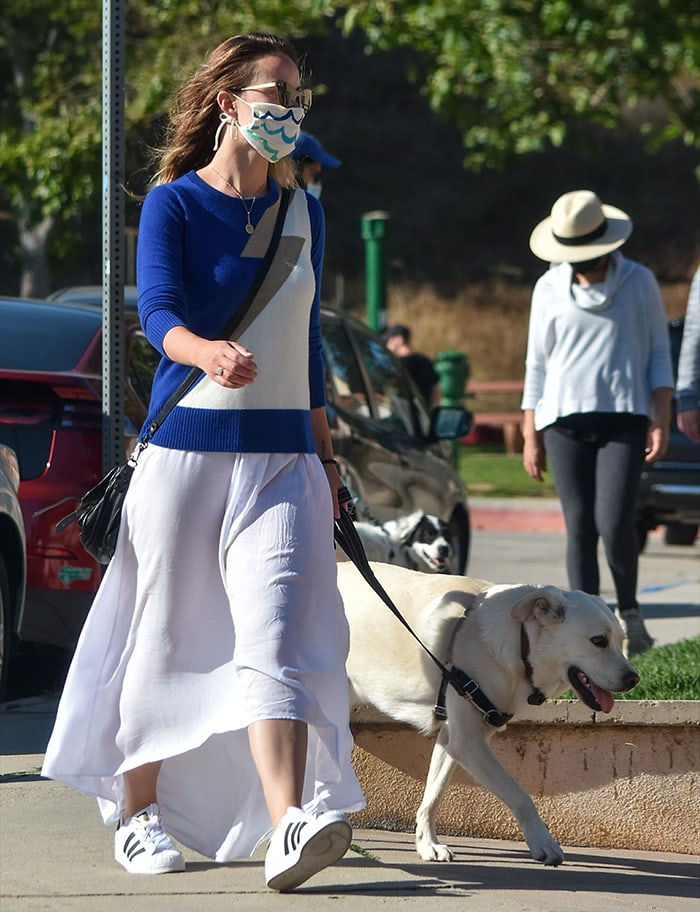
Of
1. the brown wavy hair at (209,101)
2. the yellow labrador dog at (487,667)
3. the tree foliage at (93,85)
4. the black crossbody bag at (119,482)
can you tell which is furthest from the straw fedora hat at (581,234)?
the tree foliage at (93,85)

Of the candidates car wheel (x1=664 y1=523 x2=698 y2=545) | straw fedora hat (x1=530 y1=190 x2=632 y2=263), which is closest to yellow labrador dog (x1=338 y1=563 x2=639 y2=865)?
straw fedora hat (x1=530 y1=190 x2=632 y2=263)

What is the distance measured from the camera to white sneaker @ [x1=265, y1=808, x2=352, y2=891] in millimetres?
3332

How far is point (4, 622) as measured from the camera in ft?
18.1

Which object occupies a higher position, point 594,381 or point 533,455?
point 594,381

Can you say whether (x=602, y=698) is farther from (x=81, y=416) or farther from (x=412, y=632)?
(x=81, y=416)

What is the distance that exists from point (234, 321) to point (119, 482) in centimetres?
51

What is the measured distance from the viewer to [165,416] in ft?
11.8

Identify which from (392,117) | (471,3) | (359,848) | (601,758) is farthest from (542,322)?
(392,117)

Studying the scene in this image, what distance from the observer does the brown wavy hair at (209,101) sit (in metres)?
3.68

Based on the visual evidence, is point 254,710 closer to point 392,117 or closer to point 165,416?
→ point 165,416

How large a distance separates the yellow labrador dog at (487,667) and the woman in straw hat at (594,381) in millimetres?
1842

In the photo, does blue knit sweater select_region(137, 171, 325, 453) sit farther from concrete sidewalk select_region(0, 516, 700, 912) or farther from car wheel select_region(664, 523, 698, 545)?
car wheel select_region(664, 523, 698, 545)

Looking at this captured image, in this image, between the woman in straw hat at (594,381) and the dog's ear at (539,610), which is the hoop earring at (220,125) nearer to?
the dog's ear at (539,610)

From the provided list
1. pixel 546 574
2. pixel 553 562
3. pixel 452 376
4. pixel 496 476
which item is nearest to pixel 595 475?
pixel 546 574
